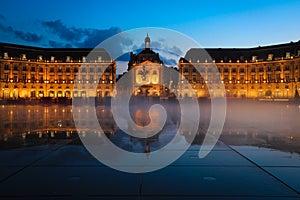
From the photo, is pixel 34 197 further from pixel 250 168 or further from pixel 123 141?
pixel 123 141


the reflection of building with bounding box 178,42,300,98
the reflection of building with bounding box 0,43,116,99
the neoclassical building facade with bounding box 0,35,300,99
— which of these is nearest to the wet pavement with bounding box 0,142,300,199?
the neoclassical building facade with bounding box 0,35,300,99

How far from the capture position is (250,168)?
5340 mm

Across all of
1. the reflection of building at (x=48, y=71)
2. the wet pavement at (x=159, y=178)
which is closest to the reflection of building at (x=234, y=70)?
the reflection of building at (x=48, y=71)

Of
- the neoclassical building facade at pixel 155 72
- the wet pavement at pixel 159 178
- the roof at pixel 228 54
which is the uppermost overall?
the roof at pixel 228 54

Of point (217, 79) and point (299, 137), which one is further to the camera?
point (217, 79)

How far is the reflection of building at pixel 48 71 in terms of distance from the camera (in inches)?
3863

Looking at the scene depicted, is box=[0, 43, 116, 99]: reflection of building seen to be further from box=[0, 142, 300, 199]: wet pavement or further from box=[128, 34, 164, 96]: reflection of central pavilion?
box=[0, 142, 300, 199]: wet pavement

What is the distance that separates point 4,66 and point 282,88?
314 feet

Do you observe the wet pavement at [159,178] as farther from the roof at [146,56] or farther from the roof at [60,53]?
the roof at [60,53]

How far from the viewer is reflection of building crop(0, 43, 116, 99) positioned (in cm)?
9812

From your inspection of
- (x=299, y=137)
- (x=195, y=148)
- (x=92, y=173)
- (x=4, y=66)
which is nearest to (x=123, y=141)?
(x=195, y=148)

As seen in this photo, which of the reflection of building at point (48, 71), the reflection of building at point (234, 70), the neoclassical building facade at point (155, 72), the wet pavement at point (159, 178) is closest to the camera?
the wet pavement at point (159, 178)

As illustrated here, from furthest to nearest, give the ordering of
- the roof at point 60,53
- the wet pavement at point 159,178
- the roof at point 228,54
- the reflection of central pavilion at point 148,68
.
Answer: the roof at point 228,54 < the reflection of central pavilion at point 148,68 < the roof at point 60,53 < the wet pavement at point 159,178

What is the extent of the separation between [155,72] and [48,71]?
128ft
